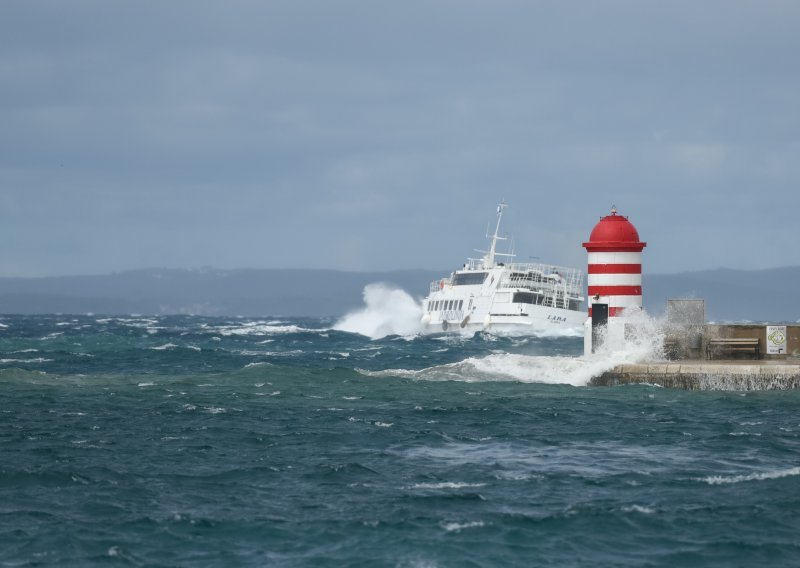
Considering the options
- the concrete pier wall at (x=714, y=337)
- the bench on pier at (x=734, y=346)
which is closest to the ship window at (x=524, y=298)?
the concrete pier wall at (x=714, y=337)

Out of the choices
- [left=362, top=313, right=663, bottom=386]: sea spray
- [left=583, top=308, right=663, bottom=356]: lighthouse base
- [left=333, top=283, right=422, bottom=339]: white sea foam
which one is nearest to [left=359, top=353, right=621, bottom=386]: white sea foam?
[left=362, top=313, right=663, bottom=386]: sea spray

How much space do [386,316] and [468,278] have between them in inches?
796

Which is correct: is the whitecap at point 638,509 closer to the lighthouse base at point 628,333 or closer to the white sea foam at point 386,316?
the lighthouse base at point 628,333

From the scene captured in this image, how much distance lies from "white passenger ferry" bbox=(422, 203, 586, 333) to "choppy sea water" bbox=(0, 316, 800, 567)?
53.7 meters

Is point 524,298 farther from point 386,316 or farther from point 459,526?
point 459,526

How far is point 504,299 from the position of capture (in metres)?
81.1

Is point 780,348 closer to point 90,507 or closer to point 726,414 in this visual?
point 726,414

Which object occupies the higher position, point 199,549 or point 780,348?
point 780,348

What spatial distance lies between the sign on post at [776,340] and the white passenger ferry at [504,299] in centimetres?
5387

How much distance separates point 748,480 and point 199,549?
6.96m

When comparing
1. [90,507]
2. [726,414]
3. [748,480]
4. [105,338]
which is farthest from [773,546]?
[105,338]

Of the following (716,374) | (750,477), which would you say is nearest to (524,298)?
(716,374)

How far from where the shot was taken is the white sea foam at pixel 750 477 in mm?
14477

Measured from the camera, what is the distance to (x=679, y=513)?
12773 mm
